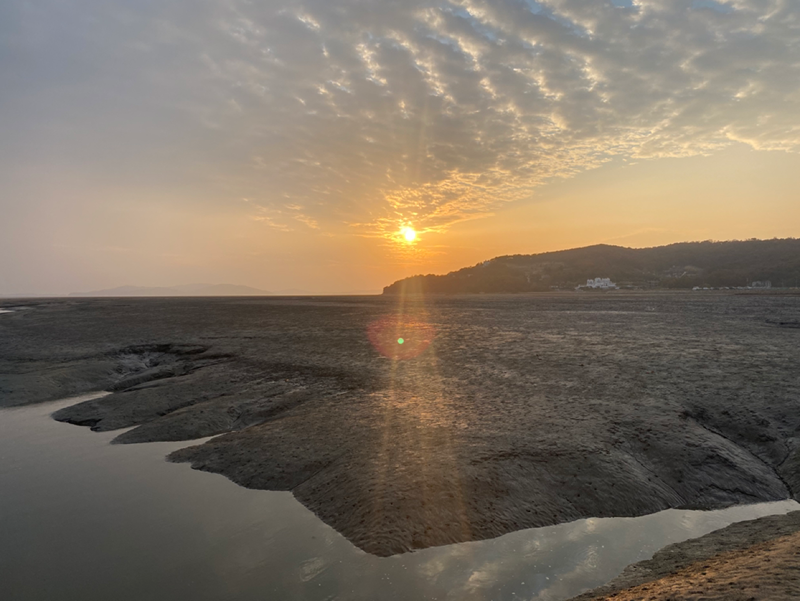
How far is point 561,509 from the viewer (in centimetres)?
765

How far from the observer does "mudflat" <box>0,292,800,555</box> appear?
7.89m

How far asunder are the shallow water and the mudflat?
17.6 inches

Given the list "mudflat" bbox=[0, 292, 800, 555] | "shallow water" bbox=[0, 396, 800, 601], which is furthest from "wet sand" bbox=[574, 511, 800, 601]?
Result: "mudflat" bbox=[0, 292, 800, 555]

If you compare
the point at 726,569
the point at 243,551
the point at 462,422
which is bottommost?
the point at 243,551

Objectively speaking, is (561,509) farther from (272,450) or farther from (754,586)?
(272,450)

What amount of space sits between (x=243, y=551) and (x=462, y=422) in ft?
21.4

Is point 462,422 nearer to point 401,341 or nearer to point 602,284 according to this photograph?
point 401,341

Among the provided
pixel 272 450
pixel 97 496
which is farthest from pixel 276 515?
pixel 97 496

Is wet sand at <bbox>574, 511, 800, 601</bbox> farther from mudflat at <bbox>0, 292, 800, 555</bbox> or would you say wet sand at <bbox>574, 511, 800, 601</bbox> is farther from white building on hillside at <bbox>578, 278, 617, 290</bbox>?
white building on hillside at <bbox>578, 278, 617, 290</bbox>

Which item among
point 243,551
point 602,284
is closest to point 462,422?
point 243,551

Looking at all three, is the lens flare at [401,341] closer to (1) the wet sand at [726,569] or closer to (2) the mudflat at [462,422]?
(2) the mudflat at [462,422]

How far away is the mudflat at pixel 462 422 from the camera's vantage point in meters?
7.89

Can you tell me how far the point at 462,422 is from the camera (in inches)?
459

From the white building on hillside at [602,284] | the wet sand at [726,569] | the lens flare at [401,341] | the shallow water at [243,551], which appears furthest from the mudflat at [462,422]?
the white building on hillside at [602,284]
